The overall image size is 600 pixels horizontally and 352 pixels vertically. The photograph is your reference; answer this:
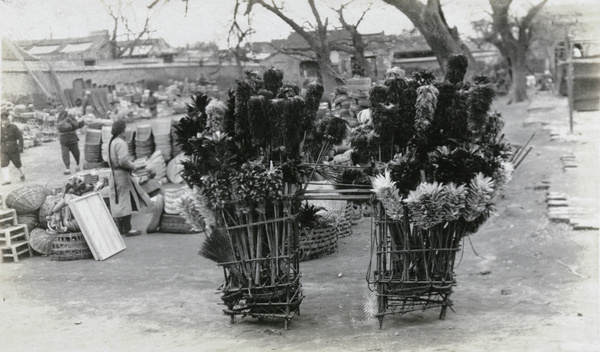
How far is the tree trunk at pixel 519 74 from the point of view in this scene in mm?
32184

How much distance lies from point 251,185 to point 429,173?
1.63 m

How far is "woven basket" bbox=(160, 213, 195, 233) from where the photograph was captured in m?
11.7

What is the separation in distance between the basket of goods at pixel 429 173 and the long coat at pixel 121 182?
608 centimetres

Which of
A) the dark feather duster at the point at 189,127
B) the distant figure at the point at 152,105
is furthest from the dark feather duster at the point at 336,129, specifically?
the distant figure at the point at 152,105

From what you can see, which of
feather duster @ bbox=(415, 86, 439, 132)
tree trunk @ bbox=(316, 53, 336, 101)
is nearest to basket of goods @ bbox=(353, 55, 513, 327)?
feather duster @ bbox=(415, 86, 439, 132)

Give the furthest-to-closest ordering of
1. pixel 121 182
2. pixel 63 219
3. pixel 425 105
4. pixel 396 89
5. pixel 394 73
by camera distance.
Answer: pixel 121 182 < pixel 63 219 < pixel 394 73 < pixel 396 89 < pixel 425 105

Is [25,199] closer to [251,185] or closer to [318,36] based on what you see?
[251,185]

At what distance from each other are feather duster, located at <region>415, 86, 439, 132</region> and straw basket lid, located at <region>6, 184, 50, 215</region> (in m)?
7.11

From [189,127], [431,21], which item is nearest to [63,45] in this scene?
[431,21]

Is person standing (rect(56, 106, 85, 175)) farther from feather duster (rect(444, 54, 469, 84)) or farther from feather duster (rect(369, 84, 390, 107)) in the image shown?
feather duster (rect(444, 54, 469, 84))

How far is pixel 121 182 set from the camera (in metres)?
11.7

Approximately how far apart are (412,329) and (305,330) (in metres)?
1.02

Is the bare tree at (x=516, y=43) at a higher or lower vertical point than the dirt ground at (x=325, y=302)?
higher

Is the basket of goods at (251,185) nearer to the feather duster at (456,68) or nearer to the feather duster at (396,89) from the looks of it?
the feather duster at (396,89)
